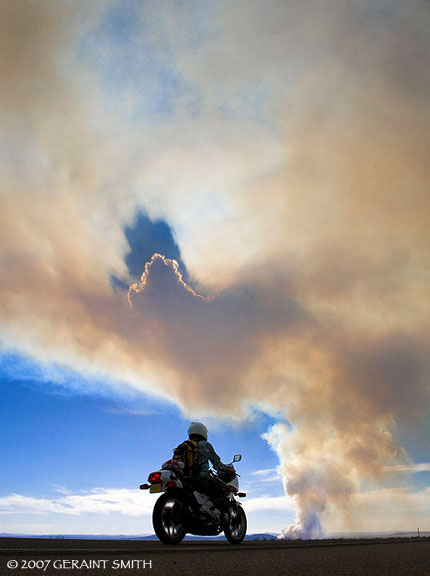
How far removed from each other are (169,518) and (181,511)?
0.38 metres

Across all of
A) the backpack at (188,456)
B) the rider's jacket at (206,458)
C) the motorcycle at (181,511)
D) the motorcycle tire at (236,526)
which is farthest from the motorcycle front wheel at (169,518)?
the motorcycle tire at (236,526)

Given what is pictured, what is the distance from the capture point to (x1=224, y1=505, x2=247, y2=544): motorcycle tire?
12482mm

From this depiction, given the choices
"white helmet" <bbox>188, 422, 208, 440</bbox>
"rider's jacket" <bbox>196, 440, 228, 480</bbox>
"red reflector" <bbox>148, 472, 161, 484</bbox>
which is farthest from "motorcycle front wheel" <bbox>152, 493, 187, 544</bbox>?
"white helmet" <bbox>188, 422, 208, 440</bbox>

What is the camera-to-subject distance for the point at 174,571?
5438mm

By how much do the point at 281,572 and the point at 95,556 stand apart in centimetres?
278

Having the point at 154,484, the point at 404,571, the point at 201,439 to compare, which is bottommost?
the point at 404,571

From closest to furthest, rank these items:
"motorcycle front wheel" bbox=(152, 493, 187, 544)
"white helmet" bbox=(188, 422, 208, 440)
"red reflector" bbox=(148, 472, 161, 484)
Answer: "motorcycle front wheel" bbox=(152, 493, 187, 544), "red reflector" bbox=(148, 472, 161, 484), "white helmet" bbox=(188, 422, 208, 440)

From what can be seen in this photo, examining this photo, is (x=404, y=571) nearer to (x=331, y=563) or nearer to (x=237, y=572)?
(x=331, y=563)

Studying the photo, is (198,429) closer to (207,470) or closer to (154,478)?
(207,470)

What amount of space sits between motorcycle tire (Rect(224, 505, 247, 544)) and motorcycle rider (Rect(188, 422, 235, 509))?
54cm

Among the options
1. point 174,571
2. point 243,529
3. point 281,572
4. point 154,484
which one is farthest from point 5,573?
point 243,529

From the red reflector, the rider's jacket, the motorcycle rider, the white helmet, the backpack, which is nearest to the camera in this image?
the red reflector

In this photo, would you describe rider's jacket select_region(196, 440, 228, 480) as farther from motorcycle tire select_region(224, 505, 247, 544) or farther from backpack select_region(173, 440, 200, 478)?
motorcycle tire select_region(224, 505, 247, 544)

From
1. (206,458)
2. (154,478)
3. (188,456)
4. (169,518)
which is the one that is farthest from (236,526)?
(154,478)
